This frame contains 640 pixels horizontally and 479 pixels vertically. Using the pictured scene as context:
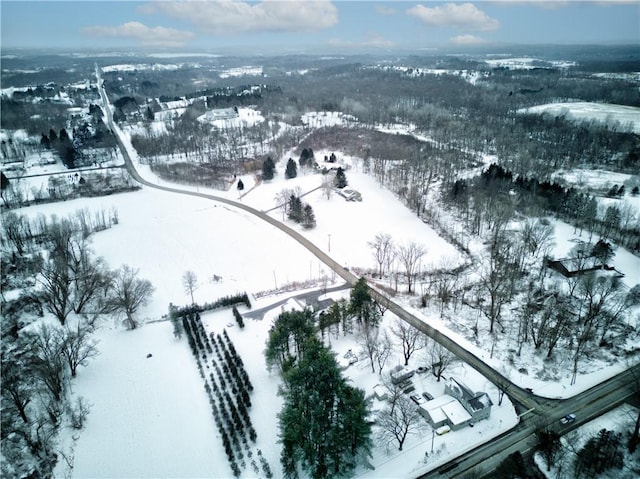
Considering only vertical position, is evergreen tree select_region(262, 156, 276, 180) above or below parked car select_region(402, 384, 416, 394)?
above

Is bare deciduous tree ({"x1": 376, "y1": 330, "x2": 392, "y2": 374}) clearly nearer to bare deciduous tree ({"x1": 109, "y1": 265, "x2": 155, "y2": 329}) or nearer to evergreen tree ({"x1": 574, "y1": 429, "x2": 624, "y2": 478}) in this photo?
evergreen tree ({"x1": 574, "y1": 429, "x2": 624, "y2": 478})

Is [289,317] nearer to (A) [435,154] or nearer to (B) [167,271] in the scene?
(B) [167,271]

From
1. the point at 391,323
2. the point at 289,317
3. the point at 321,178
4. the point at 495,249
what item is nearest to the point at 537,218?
the point at 495,249

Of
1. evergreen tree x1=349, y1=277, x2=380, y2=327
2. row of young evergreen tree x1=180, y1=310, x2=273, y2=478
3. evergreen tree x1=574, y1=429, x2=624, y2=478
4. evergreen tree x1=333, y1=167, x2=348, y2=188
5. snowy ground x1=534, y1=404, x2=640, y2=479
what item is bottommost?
row of young evergreen tree x1=180, y1=310, x2=273, y2=478

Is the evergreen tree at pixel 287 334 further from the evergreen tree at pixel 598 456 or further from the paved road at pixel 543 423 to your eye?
the evergreen tree at pixel 598 456

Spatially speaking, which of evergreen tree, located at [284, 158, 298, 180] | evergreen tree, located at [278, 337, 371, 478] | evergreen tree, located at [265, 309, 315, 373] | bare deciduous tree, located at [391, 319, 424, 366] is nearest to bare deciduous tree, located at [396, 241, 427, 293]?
bare deciduous tree, located at [391, 319, 424, 366]

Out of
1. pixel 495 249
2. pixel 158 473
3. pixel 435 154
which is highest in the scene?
pixel 435 154

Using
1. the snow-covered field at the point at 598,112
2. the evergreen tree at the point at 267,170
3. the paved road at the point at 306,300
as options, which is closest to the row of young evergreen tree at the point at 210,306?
the paved road at the point at 306,300
